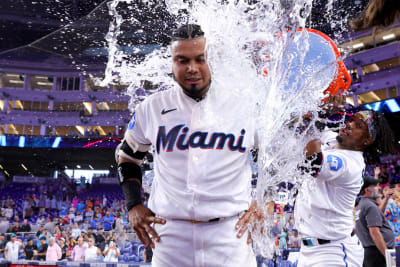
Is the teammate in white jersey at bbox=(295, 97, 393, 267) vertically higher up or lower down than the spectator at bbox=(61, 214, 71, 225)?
higher up

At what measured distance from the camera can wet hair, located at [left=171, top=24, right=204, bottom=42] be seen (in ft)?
6.69

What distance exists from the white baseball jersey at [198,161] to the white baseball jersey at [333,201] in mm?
1231

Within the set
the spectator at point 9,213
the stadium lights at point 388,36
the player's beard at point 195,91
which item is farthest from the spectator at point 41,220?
→ the stadium lights at point 388,36

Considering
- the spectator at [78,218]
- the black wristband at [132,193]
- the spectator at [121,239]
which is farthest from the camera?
the spectator at [78,218]

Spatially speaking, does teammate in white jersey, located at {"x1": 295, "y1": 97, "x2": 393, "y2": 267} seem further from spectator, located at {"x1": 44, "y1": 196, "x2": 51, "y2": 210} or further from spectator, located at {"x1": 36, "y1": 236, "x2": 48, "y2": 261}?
spectator, located at {"x1": 44, "y1": 196, "x2": 51, "y2": 210}

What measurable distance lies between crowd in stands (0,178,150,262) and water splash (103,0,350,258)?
18.7 ft

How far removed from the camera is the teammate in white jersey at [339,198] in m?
3.08

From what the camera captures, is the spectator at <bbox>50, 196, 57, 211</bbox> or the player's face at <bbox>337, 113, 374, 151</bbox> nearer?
the player's face at <bbox>337, 113, 374, 151</bbox>

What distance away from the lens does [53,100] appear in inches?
1361

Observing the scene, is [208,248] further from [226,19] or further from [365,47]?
[365,47]

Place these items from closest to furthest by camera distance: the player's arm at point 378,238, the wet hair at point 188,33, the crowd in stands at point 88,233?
the wet hair at point 188,33, the player's arm at point 378,238, the crowd in stands at point 88,233

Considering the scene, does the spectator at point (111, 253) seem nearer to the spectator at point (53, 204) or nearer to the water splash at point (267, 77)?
the water splash at point (267, 77)

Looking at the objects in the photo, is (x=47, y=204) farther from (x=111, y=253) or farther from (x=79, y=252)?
(x=111, y=253)

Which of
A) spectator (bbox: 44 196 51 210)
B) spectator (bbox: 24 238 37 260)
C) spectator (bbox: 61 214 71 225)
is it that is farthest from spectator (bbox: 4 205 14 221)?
spectator (bbox: 24 238 37 260)
